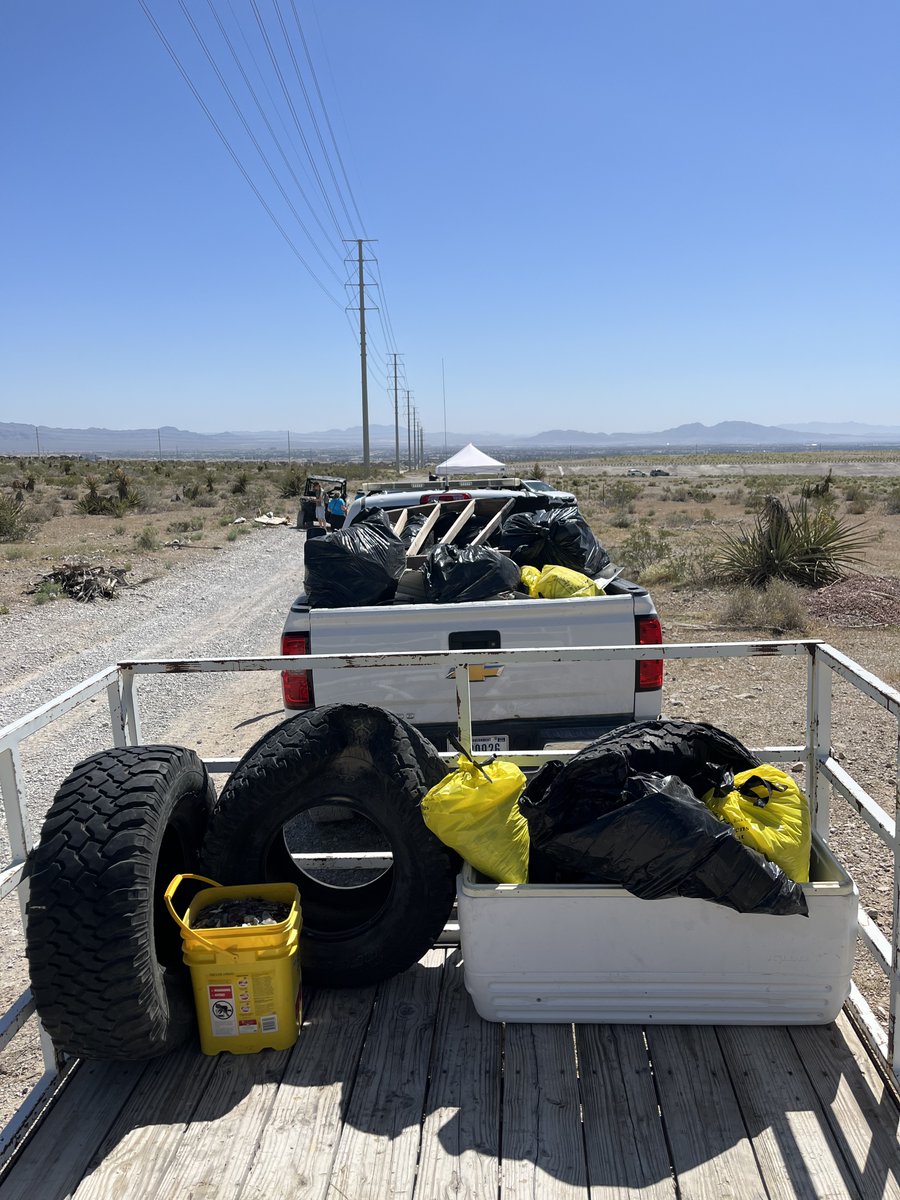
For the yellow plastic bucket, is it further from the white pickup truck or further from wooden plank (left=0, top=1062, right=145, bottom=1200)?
the white pickup truck

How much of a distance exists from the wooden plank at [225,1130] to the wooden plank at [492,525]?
171 inches

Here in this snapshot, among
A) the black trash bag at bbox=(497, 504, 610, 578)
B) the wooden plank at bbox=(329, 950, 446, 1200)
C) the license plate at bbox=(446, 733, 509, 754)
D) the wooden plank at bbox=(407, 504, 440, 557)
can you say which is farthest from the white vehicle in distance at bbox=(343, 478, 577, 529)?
the wooden plank at bbox=(329, 950, 446, 1200)

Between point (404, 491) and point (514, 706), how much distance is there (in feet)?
14.9

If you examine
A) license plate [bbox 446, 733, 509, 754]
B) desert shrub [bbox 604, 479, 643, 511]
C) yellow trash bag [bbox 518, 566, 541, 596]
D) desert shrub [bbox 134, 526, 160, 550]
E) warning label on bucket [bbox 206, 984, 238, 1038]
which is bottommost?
desert shrub [bbox 604, 479, 643, 511]

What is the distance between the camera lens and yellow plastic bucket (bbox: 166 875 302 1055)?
3090 millimetres

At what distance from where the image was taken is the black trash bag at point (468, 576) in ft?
18.4

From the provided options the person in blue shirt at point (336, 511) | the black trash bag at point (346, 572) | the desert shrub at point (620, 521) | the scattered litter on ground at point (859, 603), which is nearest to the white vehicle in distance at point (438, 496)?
the black trash bag at point (346, 572)

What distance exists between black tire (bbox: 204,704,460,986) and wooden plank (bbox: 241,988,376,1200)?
124mm

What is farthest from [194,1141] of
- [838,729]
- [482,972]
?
[838,729]

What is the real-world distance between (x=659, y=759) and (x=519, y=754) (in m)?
0.70

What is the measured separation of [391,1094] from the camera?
9.65 feet

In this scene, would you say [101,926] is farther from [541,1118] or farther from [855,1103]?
[855,1103]

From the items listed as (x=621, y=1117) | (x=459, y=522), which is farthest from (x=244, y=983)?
(x=459, y=522)

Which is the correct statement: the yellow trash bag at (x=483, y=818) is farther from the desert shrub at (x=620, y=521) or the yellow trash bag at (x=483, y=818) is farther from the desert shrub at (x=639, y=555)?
the desert shrub at (x=620, y=521)
